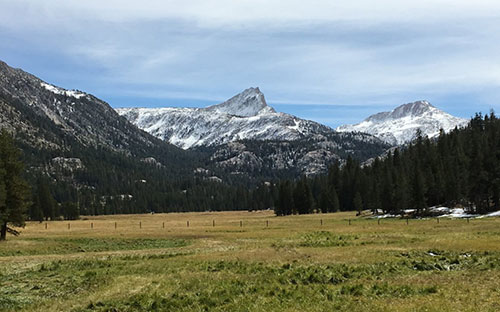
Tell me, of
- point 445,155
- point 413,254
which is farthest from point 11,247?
point 445,155

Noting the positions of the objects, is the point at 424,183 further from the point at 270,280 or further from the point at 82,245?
the point at 270,280

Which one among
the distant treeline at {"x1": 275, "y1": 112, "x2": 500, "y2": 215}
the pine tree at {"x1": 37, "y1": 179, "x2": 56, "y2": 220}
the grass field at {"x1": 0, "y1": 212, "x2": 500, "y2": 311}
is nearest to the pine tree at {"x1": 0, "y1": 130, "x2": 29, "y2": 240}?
the grass field at {"x1": 0, "y1": 212, "x2": 500, "y2": 311}

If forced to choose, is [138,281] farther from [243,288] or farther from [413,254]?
[413,254]

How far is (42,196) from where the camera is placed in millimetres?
156500

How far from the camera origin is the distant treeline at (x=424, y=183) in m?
95.0

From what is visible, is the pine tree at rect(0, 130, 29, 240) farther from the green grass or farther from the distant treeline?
the distant treeline

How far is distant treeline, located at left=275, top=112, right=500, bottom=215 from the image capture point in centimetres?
9500

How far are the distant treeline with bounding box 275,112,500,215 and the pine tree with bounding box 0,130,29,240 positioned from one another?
79.2m

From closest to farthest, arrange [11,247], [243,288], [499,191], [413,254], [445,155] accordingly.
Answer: [243,288], [413,254], [11,247], [499,191], [445,155]

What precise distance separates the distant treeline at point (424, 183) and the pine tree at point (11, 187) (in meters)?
79.2

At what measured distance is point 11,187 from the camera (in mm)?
60312

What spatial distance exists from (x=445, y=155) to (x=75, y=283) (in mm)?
138536

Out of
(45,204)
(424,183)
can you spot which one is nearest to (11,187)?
(424,183)

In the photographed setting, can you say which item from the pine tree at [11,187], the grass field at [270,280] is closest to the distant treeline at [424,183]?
the grass field at [270,280]
